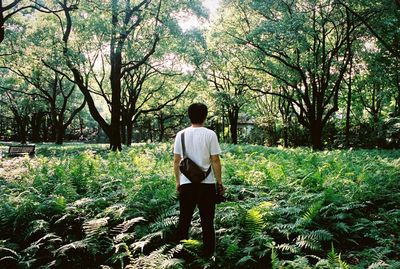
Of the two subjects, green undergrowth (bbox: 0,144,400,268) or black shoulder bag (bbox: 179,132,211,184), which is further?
green undergrowth (bbox: 0,144,400,268)

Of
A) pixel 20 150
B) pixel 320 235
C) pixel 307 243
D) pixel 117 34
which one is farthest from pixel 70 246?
pixel 20 150

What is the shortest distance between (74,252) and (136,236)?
39.7 inches

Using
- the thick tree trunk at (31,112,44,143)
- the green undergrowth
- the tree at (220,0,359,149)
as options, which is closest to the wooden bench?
the green undergrowth

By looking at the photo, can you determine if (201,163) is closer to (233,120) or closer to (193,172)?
(193,172)

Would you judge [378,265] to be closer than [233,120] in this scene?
Yes

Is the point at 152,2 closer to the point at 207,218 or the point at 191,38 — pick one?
the point at 191,38

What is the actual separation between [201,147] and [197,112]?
0.46 metres

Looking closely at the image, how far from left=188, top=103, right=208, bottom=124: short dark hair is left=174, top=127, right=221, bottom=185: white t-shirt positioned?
0.12m

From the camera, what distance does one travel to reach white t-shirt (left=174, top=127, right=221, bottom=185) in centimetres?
440

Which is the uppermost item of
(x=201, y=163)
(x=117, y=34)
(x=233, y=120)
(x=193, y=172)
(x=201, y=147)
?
(x=117, y=34)

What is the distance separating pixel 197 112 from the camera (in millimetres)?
4422

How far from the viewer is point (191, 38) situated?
17750 millimetres

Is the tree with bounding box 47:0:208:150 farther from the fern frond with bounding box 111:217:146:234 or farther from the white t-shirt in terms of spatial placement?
the white t-shirt

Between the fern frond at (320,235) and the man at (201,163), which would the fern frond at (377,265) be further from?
the man at (201,163)
